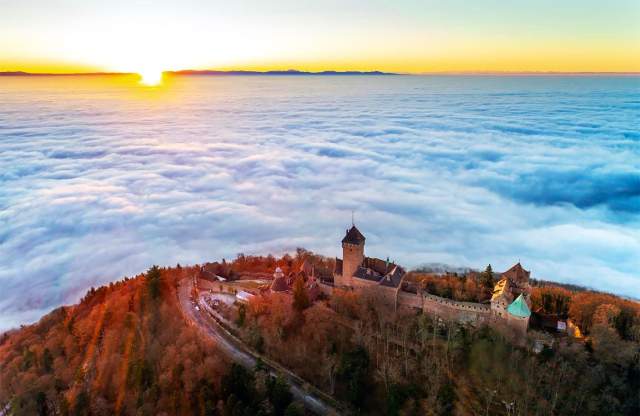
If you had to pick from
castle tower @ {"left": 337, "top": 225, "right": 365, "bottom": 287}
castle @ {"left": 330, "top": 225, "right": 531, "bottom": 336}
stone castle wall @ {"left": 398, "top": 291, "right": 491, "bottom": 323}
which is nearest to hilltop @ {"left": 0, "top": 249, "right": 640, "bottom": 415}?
stone castle wall @ {"left": 398, "top": 291, "right": 491, "bottom": 323}

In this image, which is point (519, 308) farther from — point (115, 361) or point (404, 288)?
point (115, 361)

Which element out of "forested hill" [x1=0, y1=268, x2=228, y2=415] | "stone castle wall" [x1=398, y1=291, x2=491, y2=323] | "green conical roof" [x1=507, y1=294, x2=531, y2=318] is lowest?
"forested hill" [x1=0, y1=268, x2=228, y2=415]

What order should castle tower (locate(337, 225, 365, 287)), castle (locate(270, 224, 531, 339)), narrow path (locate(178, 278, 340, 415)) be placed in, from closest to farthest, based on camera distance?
1. narrow path (locate(178, 278, 340, 415))
2. castle (locate(270, 224, 531, 339))
3. castle tower (locate(337, 225, 365, 287))

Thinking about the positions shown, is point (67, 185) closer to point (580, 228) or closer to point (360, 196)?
point (360, 196)

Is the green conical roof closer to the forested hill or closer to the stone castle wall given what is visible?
the stone castle wall

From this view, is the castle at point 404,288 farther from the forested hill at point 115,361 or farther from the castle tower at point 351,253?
the forested hill at point 115,361

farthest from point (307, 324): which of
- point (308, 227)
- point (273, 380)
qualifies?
point (308, 227)
